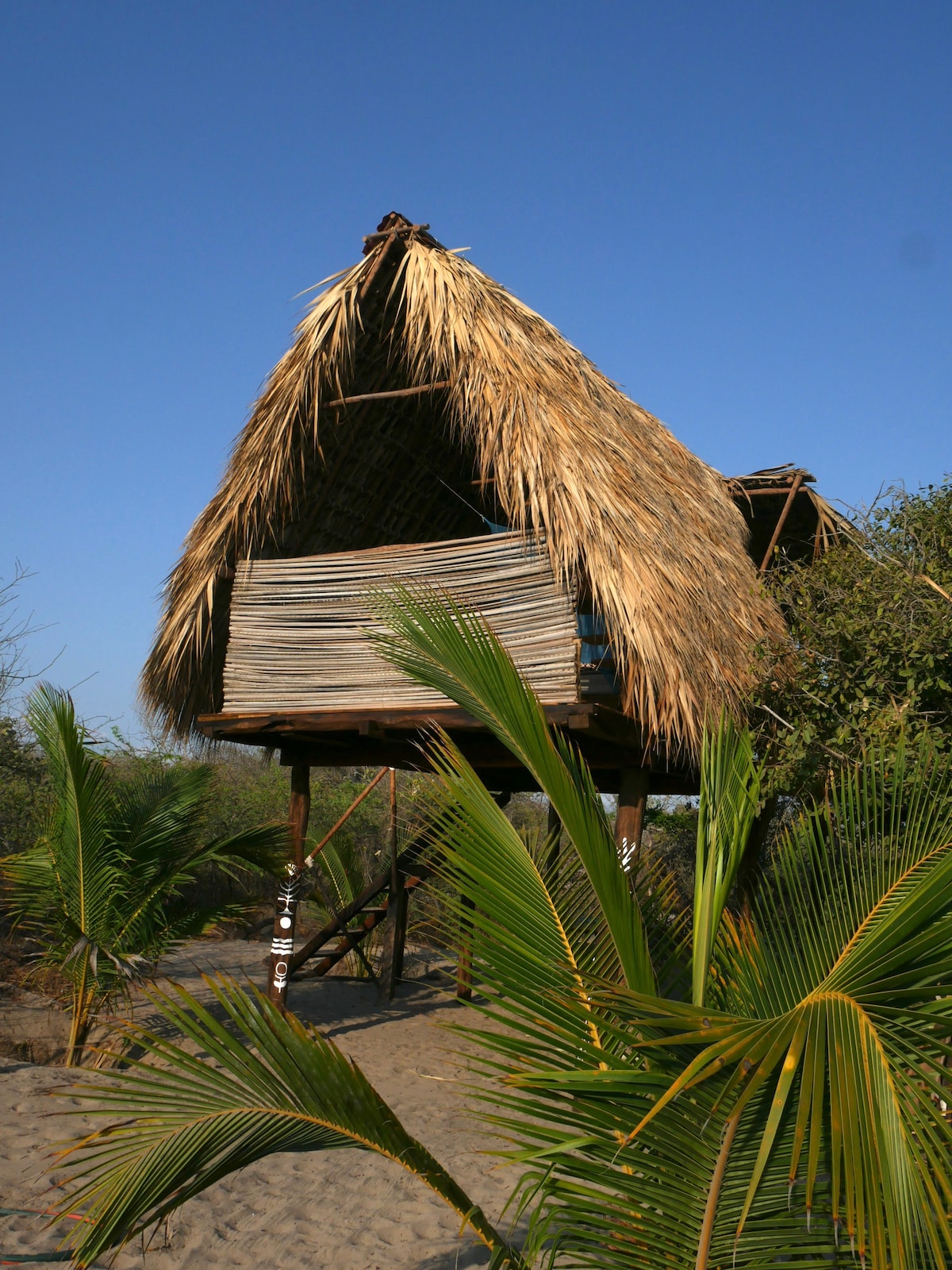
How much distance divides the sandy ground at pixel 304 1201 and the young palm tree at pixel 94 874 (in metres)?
0.68

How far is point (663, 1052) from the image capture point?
1.82 meters

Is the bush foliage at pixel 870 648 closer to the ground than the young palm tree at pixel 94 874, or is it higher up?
higher up

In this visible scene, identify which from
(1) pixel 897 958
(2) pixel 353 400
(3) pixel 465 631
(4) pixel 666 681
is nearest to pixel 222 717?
(2) pixel 353 400

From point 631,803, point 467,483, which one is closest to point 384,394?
point 467,483

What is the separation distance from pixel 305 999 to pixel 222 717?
308 cm

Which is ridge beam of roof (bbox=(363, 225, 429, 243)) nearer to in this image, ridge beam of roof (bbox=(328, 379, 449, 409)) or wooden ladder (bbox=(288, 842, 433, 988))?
ridge beam of roof (bbox=(328, 379, 449, 409))

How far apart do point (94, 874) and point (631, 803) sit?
330 cm

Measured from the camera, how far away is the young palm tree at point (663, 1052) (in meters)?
1.42

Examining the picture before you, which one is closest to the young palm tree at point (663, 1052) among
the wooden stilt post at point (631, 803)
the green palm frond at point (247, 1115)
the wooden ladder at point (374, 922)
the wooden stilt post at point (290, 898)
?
the green palm frond at point (247, 1115)

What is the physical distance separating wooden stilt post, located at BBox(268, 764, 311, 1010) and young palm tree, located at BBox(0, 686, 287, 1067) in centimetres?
40

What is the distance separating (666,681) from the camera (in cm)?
485

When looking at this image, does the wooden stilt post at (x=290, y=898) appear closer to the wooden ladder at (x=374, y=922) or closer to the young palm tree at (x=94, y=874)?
the young palm tree at (x=94, y=874)

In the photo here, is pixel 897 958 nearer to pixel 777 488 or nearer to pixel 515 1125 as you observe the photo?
pixel 515 1125

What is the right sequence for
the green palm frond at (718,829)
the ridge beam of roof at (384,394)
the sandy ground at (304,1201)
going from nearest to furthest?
the green palm frond at (718,829), the sandy ground at (304,1201), the ridge beam of roof at (384,394)
